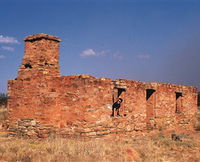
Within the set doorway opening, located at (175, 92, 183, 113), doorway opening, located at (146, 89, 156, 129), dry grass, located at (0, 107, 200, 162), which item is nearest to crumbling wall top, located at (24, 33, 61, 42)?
dry grass, located at (0, 107, 200, 162)

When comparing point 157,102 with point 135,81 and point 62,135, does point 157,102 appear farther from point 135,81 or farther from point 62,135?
point 62,135

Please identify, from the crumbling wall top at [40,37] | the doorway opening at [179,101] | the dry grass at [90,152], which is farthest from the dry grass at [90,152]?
the doorway opening at [179,101]

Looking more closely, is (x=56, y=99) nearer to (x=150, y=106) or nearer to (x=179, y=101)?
(x=150, y=106)

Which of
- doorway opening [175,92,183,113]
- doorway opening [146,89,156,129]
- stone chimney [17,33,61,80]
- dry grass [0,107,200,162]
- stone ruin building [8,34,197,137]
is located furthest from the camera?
doorway opening [175,92,183,113]

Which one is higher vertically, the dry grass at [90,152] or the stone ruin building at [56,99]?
the stone ruin building at [56,99]

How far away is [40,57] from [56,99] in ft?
5.71

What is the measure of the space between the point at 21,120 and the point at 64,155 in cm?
371

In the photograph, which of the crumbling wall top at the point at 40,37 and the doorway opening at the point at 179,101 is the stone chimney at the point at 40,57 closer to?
the crumbling wall top at the point at 40,37

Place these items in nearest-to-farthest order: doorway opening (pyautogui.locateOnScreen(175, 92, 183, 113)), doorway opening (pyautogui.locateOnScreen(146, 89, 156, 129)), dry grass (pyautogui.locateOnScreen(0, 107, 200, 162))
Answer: dry grass (pyautogui.locateOnScreen(0, 107, 200, 162)) → doorway opening (pyautogui.locateOnScreen(146, 89, 156, 129)) → doorway opening (pyautogui.locateOnScreen(175, 92, 183, 113))

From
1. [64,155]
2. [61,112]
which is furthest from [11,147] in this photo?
[61,112]

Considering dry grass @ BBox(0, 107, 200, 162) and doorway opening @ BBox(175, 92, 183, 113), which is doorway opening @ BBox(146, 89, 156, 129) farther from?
dry grass @ BBox(0, 107, 200, 162)

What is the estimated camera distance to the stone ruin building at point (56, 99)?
31.6 feet

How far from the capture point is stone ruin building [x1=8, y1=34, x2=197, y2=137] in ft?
31.6

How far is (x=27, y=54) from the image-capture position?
10641mm
